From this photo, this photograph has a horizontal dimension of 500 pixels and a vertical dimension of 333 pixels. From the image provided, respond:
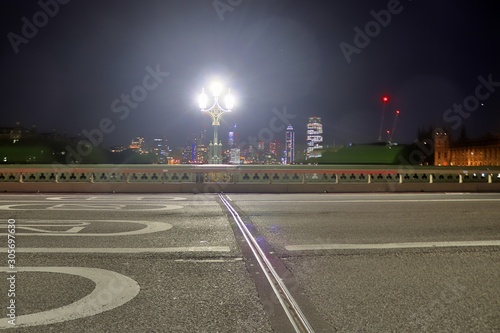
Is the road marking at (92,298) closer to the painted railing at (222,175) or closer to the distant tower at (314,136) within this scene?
the painted railing at (222,175)

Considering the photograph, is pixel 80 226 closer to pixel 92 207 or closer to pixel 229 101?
pixel 92 207

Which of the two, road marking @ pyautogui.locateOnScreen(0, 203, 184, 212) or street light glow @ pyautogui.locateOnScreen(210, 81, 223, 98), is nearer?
road marking @ pyautogui.locateOnScreen(0, 203, 184, 212)

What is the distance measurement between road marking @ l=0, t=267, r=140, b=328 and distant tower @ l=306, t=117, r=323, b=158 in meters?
46.7

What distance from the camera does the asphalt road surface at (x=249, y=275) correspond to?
430 centimetres

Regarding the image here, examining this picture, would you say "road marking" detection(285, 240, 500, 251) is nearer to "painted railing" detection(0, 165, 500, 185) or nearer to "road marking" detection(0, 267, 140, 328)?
"road marking" detection(0, 267, 140, 328)

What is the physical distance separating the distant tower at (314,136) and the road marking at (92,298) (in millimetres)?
46679

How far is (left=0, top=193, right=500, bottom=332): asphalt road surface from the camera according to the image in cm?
430

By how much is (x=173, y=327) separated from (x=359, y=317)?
182 centimetres

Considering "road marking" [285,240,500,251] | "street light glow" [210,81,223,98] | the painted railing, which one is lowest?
"road marking" [285,240,500,251]

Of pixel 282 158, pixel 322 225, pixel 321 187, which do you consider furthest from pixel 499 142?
pixel 322 225

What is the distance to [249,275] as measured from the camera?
5.90 meters

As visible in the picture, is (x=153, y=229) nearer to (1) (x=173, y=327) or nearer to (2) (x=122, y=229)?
(2) (x=122, y=229)

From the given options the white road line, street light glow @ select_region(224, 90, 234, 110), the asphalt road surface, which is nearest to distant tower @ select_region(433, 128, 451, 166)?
street light glow @ select_region(224, 90, 234, 110)

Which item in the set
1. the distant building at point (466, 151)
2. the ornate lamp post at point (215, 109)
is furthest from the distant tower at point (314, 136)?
the distant building at point (466, 151)
